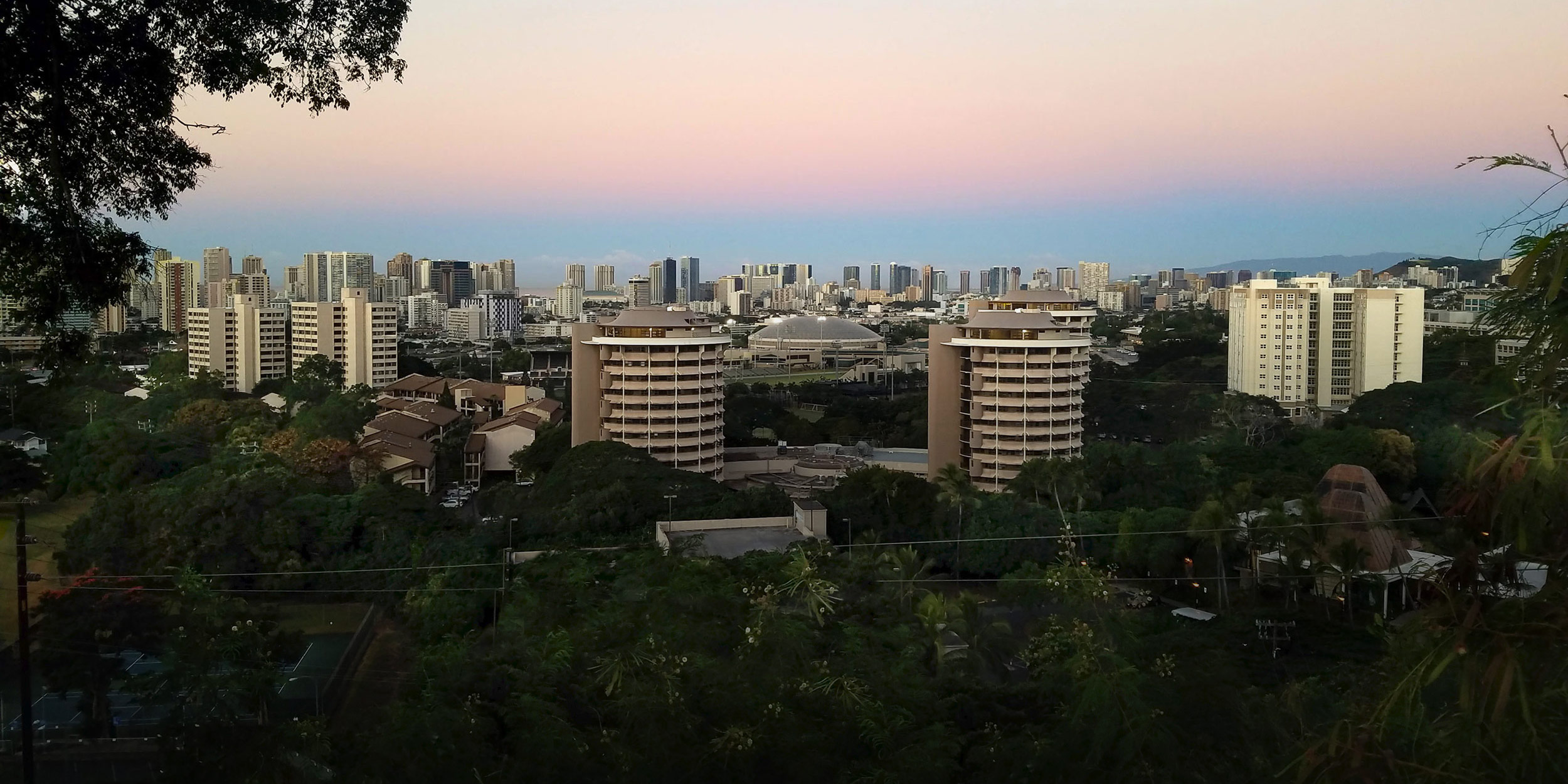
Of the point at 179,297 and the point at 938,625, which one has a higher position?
the point at 179,297

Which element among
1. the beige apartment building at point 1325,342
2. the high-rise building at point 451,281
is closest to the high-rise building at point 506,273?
the high-rise building at point 451,281

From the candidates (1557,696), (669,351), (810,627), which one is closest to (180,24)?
(1557,696)

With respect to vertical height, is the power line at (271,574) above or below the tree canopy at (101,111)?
below

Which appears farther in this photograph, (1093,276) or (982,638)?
(1093,276)

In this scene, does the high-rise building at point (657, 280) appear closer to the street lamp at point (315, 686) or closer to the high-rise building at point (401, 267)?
the high-rise building at point (401, 267)

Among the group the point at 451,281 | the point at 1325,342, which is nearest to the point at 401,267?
the point at 451,281

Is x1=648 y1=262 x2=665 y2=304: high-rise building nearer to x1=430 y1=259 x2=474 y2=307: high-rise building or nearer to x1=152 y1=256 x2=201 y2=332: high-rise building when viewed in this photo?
x1=430 y1=259 x2=474 y2=307: high-rise building

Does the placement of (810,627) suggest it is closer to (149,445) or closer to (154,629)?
(154,629)

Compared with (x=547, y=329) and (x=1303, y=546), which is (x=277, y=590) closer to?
(x=1303, y=546)
